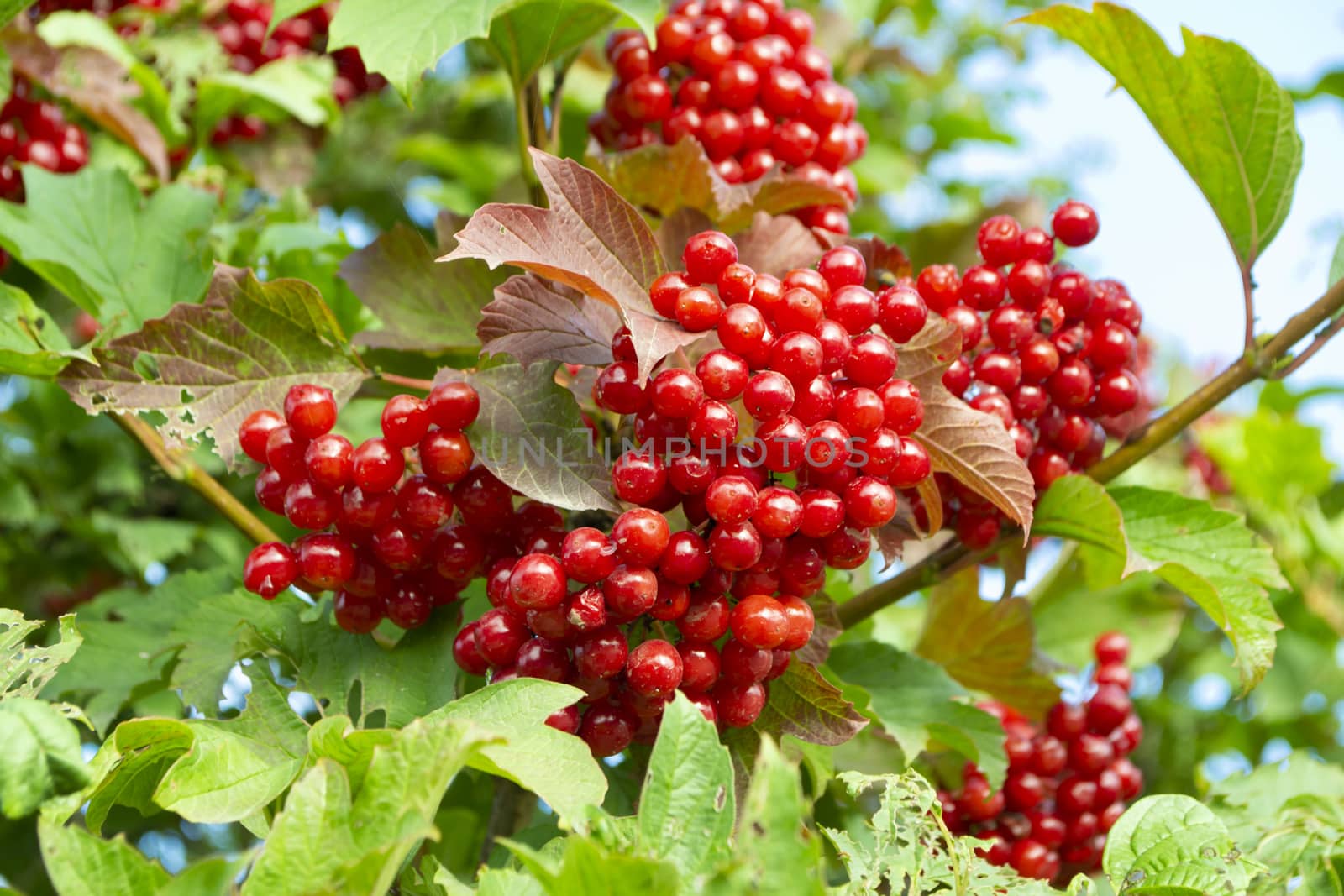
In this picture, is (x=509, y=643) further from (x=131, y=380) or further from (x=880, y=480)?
(x=131, y=380)

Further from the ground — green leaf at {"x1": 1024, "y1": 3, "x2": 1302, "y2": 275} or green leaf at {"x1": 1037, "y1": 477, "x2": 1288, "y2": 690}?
Result: green leaf at {"x1": 1024, "y1": 3, "x2": 1302, "y2": 275}

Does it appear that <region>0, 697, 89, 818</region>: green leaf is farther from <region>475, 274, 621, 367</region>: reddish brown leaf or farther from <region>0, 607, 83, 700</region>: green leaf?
<region>475, 274, 621, 367</region>: reddish brown leaf

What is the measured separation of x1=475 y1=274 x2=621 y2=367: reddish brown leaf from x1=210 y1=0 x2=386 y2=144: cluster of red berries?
108 cm

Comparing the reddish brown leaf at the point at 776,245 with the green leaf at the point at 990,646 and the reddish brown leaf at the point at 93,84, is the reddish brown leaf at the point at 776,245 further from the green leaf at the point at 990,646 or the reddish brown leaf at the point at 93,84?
the reddish brown leaf at the point at 93,84

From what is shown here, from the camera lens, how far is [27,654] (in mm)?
832

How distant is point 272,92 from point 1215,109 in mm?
1203

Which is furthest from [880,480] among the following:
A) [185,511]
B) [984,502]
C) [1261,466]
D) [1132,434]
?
[1261,466]

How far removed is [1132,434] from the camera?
3.76 ft

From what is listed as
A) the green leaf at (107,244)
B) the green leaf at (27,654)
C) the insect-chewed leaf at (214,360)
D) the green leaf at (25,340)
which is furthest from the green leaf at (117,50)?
the green leaf at (27,654)

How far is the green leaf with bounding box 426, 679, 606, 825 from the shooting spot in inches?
28.6

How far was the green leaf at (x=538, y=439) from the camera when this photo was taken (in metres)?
0.84

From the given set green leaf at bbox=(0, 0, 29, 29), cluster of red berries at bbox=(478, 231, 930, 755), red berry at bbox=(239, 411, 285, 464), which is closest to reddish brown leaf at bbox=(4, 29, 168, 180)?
green leaf at bbox=(0, 0, 29, 29)

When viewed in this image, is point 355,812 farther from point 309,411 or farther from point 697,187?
point 697,187

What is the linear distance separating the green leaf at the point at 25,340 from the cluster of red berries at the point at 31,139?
1.48 ft
